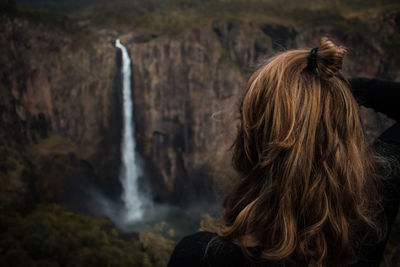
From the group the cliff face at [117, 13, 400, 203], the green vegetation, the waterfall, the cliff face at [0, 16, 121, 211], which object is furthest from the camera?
the waterfall

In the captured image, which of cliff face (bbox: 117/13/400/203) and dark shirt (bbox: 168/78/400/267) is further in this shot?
cliff face (bbox: 117/13/400/203)

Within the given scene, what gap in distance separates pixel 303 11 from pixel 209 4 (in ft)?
17.5

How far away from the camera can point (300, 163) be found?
1.08 meters

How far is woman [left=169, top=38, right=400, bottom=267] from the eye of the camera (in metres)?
1.05

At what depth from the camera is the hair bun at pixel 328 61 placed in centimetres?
102

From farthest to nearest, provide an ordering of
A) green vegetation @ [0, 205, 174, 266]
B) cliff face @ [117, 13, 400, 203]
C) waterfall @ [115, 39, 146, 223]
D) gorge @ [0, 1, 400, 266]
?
waterfall @ [115, 39, 146, 223], cliff face @ [117, 13, 400, 203], gorge @ [0, 1, 400, 266], green vegetation @ [0, 205, 174, 266]

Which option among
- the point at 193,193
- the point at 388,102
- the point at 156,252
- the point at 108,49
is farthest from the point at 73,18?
the point at 193,193

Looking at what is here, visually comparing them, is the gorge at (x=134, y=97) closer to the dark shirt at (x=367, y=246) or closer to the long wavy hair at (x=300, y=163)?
the long wavy hair at (x=300, y=163)

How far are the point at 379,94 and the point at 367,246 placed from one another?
0.92 metres

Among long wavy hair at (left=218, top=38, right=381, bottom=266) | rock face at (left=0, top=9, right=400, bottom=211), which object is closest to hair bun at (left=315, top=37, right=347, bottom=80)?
long wavy hair at (left=218, top=38, right=381, bottom=266)

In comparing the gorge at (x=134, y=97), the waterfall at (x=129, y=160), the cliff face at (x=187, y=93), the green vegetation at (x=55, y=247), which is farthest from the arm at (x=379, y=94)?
the waterfall at (x=129, y=160)

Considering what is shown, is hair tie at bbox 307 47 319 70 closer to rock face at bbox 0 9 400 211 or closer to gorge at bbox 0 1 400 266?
gorge at bbox 0 1 400 266

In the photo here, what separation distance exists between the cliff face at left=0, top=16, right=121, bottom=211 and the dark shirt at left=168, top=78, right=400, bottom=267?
13.7 feet

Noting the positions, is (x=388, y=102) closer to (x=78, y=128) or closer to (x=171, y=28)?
(x=78, y=128)
